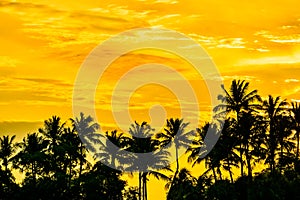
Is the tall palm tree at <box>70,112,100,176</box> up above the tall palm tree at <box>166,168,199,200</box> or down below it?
above

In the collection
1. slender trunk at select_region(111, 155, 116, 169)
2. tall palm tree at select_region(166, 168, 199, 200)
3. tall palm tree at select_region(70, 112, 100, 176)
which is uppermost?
tall palm tree at select_region(70, 112, 100, 176)

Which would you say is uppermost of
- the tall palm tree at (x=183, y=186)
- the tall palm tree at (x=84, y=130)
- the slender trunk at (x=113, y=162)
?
the tall palm tree at (x=84, y=130)

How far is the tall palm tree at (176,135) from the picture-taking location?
68.6 metres

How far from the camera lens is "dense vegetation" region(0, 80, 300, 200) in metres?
52.5

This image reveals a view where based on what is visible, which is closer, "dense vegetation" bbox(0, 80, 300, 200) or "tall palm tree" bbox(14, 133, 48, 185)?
"dense vegetation" bbox(0, 80, 300, 200)

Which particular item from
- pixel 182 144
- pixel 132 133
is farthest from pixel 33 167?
pixel 182 144

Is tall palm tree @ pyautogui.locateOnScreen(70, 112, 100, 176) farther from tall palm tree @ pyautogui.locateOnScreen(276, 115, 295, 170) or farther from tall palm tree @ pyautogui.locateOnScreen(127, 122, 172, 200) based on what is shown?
tall palm tree @ pyautogui.locateOnScreen(276, 115, 295, 170)

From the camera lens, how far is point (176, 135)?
69625mm

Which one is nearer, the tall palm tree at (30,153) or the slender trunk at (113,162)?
the slender trunk at (113,162)

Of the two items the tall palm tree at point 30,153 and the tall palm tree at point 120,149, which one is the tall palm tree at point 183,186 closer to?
the tall palm tree at point 120,149

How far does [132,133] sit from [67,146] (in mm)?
9943

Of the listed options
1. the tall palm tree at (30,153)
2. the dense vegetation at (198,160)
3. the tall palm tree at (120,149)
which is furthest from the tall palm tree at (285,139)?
the tall palm tree at (30,153)

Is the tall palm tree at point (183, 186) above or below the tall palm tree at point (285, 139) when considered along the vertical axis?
below

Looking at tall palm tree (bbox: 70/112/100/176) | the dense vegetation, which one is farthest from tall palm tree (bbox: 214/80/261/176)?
tall palm tree (bbox: 70/112/100/176)
